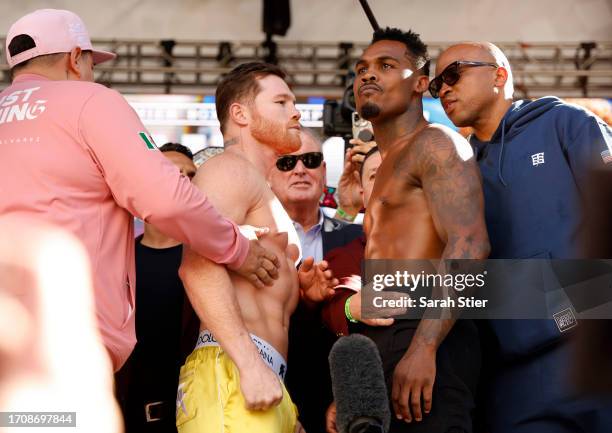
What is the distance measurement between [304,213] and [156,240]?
869 millimetres

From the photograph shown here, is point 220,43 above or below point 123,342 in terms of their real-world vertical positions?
above

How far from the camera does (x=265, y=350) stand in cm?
279

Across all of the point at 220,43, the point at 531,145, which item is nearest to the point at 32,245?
the point at 531,145

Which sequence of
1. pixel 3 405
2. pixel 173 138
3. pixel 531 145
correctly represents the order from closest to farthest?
pixel 3 405
pixel 531 145
pixel 173 138

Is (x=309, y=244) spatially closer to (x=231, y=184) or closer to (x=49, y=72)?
(x=231, y=184)

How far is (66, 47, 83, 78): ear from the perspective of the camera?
2.81 m

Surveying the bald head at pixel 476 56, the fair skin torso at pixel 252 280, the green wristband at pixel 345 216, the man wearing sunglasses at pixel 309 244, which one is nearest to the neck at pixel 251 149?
the fair skin torso at pixel 252 280

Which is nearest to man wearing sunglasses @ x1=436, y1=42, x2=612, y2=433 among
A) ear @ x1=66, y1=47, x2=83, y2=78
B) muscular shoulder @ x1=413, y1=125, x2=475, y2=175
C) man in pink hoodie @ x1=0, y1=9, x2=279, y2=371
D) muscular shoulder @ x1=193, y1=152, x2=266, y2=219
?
muscular shoulder @ x1=413, y1=125, x2=475, y2=175

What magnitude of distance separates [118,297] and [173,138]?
6969 mm

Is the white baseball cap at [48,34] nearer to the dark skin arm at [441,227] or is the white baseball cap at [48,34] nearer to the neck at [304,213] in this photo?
the dark skin arm at [441,227]

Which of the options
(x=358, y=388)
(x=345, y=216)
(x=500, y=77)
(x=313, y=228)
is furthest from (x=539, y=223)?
(x=345, y=216)

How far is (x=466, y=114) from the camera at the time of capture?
3471 millimetres

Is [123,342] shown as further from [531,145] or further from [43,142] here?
[531,145]

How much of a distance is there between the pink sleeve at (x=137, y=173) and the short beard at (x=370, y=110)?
0.95 metres
